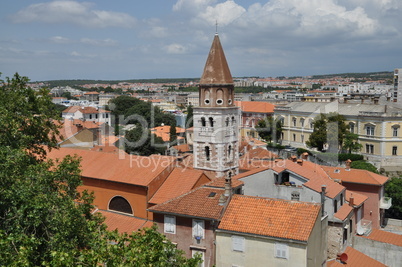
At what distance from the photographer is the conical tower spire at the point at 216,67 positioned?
3063cm

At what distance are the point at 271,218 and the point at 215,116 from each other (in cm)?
1191

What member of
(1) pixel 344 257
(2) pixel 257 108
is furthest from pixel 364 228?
(2) pixel 257 108

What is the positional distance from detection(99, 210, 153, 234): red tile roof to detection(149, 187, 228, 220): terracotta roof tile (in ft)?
11.7

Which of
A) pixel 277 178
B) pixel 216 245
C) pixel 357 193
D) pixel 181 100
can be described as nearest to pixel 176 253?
pixel 216 245

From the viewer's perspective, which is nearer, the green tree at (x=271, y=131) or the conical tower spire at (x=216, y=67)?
the conical tower spire at (x=216, y=67)

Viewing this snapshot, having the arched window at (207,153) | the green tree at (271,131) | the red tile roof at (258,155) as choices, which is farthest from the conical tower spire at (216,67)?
the green tree at (271,131)

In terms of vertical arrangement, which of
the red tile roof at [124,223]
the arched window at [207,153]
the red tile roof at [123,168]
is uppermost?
the arched window at [207,153]

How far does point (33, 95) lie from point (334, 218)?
64.4 ft

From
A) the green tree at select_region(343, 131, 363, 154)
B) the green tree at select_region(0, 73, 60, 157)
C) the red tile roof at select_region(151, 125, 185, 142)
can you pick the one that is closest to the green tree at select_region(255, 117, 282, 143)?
the red tile roof at select_region(151, 125, 185, 142)

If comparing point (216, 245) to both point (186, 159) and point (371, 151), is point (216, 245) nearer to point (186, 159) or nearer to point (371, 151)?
point (186, 159)

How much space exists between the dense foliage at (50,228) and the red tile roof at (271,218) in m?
5.86

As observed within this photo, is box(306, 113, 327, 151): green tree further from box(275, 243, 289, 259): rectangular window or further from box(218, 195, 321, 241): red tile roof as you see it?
box(275, 243, 289, 259): rectangular window

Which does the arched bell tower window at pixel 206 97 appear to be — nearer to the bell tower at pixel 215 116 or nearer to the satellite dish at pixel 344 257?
the bell tower at pixel 215 116

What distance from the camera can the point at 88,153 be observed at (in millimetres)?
31406
